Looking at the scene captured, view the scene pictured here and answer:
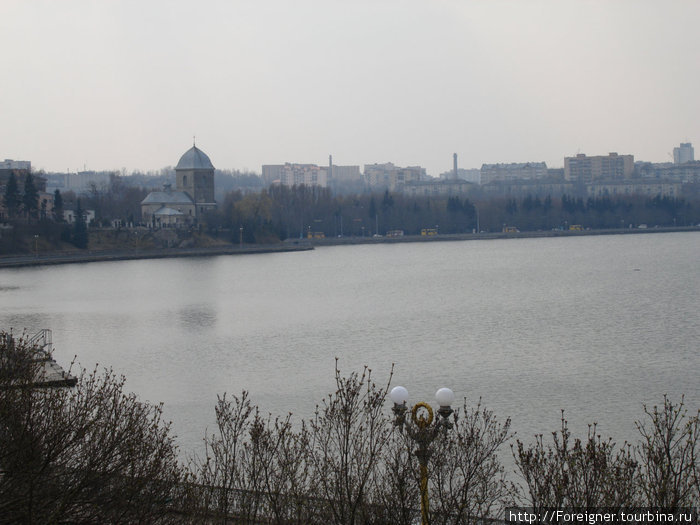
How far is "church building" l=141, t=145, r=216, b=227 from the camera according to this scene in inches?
2176

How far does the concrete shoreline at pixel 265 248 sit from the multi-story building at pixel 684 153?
108634 millimetres

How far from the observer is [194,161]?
195ft

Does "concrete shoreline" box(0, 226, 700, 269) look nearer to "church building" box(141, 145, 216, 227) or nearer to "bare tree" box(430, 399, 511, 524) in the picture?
"church building" box(141, 145, 216, 227)

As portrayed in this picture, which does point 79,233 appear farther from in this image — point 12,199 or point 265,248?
point 265,248

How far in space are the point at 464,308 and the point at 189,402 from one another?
473 inches

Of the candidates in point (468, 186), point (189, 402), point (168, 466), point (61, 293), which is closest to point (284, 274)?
point (61, 293)

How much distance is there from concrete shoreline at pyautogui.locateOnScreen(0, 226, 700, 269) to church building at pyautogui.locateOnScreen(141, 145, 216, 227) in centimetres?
470

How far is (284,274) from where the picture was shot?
120 feet

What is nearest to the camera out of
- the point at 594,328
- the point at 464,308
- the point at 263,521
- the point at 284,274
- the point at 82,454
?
the point at 263,521

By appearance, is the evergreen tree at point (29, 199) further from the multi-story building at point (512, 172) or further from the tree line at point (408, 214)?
the multi-story building at point (512, 172)

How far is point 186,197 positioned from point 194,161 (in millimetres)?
2688

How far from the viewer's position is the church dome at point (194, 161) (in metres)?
59.5

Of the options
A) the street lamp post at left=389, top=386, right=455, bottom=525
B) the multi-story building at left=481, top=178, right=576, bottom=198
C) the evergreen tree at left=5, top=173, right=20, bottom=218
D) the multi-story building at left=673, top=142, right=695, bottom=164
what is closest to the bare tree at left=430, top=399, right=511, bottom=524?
the street lamp post at left=389, top=386, right=455, bottom=525

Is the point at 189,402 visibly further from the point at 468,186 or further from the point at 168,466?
the point at 468,186
